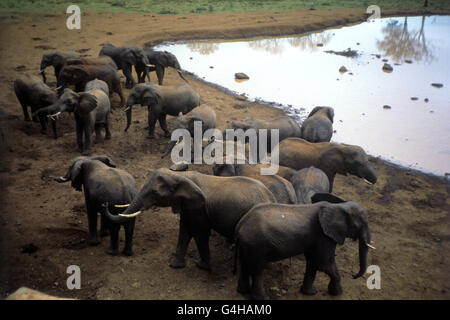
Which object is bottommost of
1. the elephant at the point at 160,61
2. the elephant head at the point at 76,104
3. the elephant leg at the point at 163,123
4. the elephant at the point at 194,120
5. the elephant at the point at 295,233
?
the elephant at the point at 295,233

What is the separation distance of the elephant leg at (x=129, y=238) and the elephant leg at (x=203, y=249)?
3.32 feet

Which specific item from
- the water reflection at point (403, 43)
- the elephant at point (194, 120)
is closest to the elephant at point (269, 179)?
the elephant at point (194, 120)

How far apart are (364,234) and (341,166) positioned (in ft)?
10.0

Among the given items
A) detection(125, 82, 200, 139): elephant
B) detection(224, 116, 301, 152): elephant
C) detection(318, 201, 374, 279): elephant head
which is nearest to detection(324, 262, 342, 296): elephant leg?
detection(318, 201, 374, 279): elephant head

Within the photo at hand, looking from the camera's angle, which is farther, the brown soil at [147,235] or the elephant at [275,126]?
the elephant at [275,126]

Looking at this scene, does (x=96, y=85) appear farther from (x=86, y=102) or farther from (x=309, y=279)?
(x=309, y=279)

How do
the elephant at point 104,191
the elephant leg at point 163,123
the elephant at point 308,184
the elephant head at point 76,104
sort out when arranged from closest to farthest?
the elephant at point 104,191 → the elephant at point 308,184 → the elephant head at point 76,104 → the elephant leg at point 163,123

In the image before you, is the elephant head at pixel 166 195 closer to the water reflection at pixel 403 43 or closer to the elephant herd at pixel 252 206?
the elephant herd at pixel 252 206

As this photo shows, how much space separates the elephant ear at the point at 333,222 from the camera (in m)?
6.14

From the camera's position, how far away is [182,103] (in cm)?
1233

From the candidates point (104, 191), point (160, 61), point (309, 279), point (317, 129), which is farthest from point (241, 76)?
point (309, 279)

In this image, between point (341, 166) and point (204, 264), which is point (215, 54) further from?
point (204, 264)

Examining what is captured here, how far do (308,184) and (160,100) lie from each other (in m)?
5.51

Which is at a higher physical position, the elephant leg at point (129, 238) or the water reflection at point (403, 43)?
the water reflection at point (403, 43)
